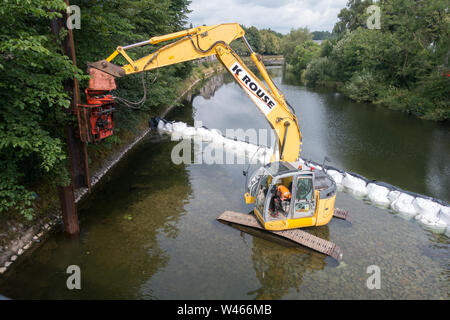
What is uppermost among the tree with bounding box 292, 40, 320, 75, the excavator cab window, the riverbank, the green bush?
the tree with bounding box 292, 40, 320, 75

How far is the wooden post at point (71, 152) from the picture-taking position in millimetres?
7773

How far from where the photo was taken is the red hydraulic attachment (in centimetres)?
761

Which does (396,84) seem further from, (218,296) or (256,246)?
(218,296)

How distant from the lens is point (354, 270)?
8023 mm

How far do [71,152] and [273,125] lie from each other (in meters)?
6.13

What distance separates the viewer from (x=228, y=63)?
9.16 m

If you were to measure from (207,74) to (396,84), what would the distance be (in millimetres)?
34295

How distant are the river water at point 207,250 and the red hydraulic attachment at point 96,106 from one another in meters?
3.35

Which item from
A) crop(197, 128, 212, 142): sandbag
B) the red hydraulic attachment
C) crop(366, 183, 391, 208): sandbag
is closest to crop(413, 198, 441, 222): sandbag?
crop(366, 183, 391, 208): sandbag

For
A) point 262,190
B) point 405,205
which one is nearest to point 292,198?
point 262,190

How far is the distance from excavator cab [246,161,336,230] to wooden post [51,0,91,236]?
18.2ft

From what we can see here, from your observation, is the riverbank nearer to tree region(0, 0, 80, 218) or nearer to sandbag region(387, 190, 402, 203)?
tree region(0, 0, 80, 218)

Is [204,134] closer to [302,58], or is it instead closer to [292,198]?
[292,198]

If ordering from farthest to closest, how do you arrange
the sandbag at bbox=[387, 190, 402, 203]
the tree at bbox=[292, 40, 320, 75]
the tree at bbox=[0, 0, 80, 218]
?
the tree at bbox=[292, 40, 320, 75] < the sandbag at bbox=[387, 190, 402, 203] < the tree at bbox=[0, 0, 80, 218]
